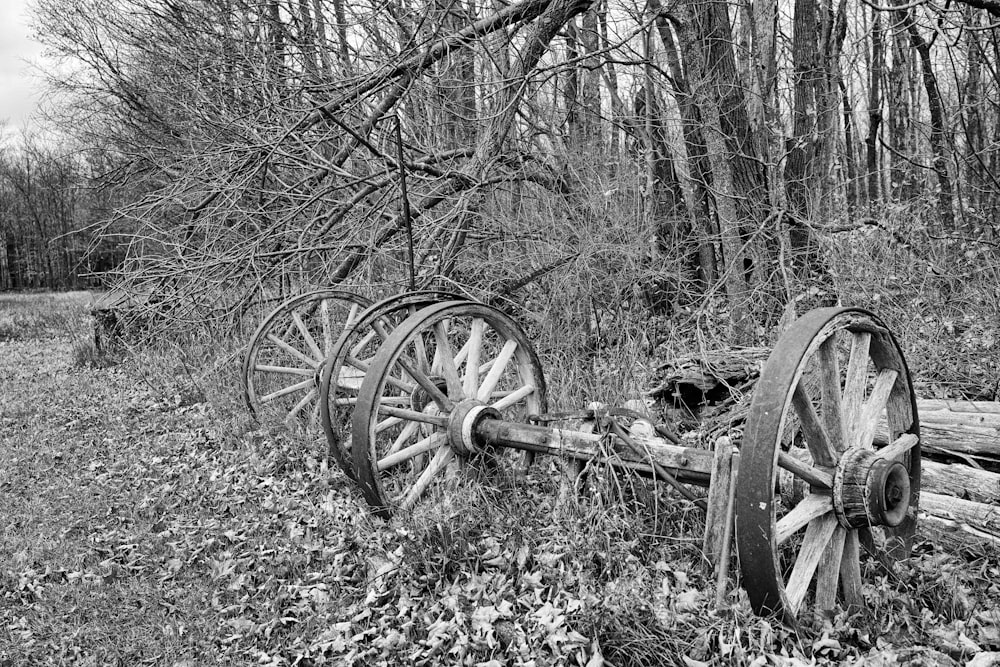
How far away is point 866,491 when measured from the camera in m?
2.91

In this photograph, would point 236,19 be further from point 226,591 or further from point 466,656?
point 466,656

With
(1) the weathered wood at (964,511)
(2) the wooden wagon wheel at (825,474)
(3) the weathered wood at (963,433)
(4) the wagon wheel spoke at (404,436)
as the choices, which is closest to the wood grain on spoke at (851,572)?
(2) the wooden wagon wheel at (825,474)

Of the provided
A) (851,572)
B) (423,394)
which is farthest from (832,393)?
(423,394)

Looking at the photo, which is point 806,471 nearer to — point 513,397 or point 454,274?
point 513,397

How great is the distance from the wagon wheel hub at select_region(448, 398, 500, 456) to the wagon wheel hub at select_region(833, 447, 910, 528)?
1921 mm

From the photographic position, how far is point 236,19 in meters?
8.14

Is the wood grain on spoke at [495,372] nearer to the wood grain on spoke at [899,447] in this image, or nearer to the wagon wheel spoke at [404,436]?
the wagon wheel spoke at [404,436]

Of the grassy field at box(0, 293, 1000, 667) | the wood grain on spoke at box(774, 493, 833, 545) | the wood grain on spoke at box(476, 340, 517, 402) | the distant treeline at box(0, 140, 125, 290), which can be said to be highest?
the distant treeline at box(0, 140, 125, 290)

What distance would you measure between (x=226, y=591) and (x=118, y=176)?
1171cm

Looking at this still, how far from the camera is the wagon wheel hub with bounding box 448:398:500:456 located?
4.15 metres

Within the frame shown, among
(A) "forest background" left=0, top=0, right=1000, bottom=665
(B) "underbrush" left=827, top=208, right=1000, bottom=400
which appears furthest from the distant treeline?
(B) "underbrush" left=827, top=208, right=1000, bottom=400

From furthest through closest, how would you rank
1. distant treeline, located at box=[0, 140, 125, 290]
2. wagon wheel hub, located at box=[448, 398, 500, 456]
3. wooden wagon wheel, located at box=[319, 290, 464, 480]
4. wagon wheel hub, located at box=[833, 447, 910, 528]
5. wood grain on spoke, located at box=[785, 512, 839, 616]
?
distant treeline, located at box=[0, 140, 125, 290], wooden wagon wheel, located at box=[319, 290, 464, 480], wagon wheel hub, located at box=[448, 398, 500, 456], wagon wheel hub, located at box=[833, 447, 910, 528], wood grain on spoke, located at box=[785, 512, 839, 616]

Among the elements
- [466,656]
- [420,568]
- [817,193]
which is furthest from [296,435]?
[817,193]

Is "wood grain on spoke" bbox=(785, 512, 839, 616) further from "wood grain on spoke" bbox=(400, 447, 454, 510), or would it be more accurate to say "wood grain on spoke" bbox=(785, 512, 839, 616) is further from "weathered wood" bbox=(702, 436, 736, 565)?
"wood grain on spoke" bbox=(400, 447, 454, 510)
